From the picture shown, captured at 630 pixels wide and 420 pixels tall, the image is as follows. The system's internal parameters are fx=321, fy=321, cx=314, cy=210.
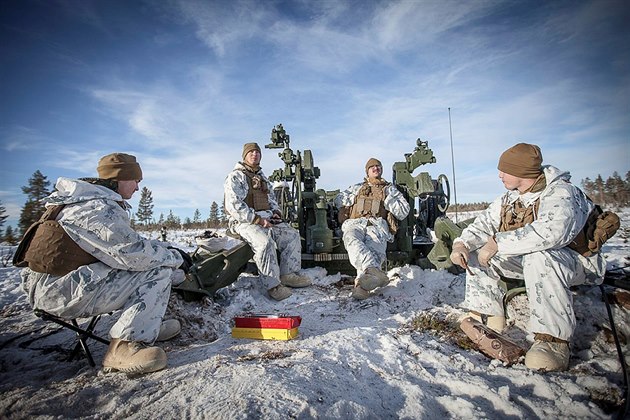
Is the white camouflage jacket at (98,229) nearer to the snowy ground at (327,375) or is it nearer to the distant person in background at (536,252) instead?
the snowy ground at (327,375)

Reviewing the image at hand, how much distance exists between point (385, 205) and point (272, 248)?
6.59ft

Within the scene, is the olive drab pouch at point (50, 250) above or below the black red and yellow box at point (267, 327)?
above

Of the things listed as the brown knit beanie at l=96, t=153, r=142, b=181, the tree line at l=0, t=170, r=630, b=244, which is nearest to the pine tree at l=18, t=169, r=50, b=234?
the tree line at l=0, t=170, r=630, b=244

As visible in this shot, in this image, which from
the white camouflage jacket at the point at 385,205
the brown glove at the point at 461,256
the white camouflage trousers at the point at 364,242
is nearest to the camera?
the brown glove at the point at 461,256

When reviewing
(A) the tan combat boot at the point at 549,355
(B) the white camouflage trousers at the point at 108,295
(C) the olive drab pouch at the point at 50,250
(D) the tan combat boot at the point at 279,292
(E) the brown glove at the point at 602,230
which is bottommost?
(A) the tan combat boot at the point at 549,355

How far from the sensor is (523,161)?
2.54 metres

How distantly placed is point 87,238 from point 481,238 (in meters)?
3.07

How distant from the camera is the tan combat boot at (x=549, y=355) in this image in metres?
2.01

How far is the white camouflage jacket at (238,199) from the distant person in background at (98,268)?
1962 millimetres

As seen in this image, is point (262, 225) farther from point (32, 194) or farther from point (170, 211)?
point (170, 211)

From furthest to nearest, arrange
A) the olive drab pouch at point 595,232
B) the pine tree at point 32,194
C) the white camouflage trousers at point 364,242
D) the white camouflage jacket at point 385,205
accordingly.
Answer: the pine tree at point 32,194 → the white camouflage jacket at point 385,205 → the white camouflage trousers at point 364,242 → the olive drab pouch at point 595,232

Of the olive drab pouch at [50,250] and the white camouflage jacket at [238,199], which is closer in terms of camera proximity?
the olive drab pouch at [50,250]

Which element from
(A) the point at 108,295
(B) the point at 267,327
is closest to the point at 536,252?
(B) the point at 267,327

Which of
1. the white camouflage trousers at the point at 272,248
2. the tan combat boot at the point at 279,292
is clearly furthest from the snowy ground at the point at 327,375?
the white camouflage trousers at the point at 272,248
